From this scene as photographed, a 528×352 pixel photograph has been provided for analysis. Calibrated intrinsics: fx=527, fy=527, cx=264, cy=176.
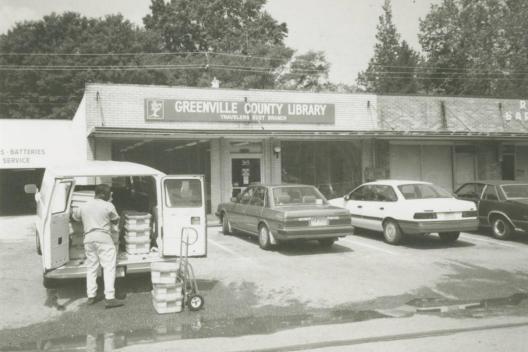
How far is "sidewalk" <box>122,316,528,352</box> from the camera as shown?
18.3 feet

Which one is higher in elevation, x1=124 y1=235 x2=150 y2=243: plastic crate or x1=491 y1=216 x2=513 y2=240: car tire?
x1=124 y1=235 x2=150 y2=243: plastic crate

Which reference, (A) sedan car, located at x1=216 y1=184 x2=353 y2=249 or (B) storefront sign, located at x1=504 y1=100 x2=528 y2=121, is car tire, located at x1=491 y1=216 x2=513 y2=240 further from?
(B) storefront sign, located at x1=504 y1=100 x2=528 y2=121

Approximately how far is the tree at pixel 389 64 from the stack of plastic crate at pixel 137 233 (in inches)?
1774

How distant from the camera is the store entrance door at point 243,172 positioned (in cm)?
1844

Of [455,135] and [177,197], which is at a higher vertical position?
[455,135]

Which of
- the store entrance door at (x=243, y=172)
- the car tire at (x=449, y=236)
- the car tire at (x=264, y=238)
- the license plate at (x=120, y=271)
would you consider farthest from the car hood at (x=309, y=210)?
the store entrance door at (x=243, y=172)

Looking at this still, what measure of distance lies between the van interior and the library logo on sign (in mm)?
6128

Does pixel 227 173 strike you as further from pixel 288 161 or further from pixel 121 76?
pixel 121 76

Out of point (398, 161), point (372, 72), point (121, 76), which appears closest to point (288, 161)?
point (398, 161)

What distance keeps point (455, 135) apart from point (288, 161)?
5.97 metres

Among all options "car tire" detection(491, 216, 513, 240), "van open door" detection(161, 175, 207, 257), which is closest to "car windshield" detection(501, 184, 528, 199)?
"car tire" detection(491, 216, 513, 240)

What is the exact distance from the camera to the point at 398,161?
20391 mm

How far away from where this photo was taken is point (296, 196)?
38.8 ft

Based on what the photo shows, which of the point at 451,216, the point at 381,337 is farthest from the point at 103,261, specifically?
the point at 451,216
